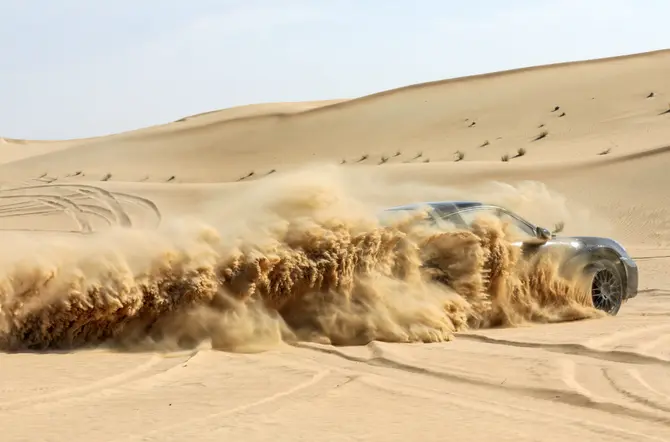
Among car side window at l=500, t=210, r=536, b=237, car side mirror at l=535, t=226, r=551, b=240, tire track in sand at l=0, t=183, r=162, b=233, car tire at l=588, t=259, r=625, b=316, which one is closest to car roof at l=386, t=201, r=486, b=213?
car side window at l=500, t=210, r=536, b=237

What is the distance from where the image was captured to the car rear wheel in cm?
1190

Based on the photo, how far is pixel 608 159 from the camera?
29.1 m

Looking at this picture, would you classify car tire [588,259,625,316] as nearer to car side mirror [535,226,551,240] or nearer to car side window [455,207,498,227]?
car side mirror [535,226,551,240]

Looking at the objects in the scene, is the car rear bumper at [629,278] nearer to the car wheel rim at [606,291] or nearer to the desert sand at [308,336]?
the car wheel rim at [606,291]

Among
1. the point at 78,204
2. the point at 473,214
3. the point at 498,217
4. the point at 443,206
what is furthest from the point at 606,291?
the point at 78,204

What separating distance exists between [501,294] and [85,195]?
2260 cm

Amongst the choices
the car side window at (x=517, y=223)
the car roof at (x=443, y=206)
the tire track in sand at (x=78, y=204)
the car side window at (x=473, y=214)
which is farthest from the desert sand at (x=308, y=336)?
the tire track in sand at (x=78, y=204)

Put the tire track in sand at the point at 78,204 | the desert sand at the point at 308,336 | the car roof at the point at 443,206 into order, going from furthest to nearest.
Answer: the tire track in sand at the point at 78,204
the car roof at the point at 443,206
the desert sand at the point at 308,336

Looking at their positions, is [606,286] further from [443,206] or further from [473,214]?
[443,206]

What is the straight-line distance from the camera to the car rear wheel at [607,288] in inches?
468

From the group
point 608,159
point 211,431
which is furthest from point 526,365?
point 608,159

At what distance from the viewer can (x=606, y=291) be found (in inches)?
470

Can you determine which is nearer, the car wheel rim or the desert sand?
the desert sand

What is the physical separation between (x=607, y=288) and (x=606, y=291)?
4 centimetres
